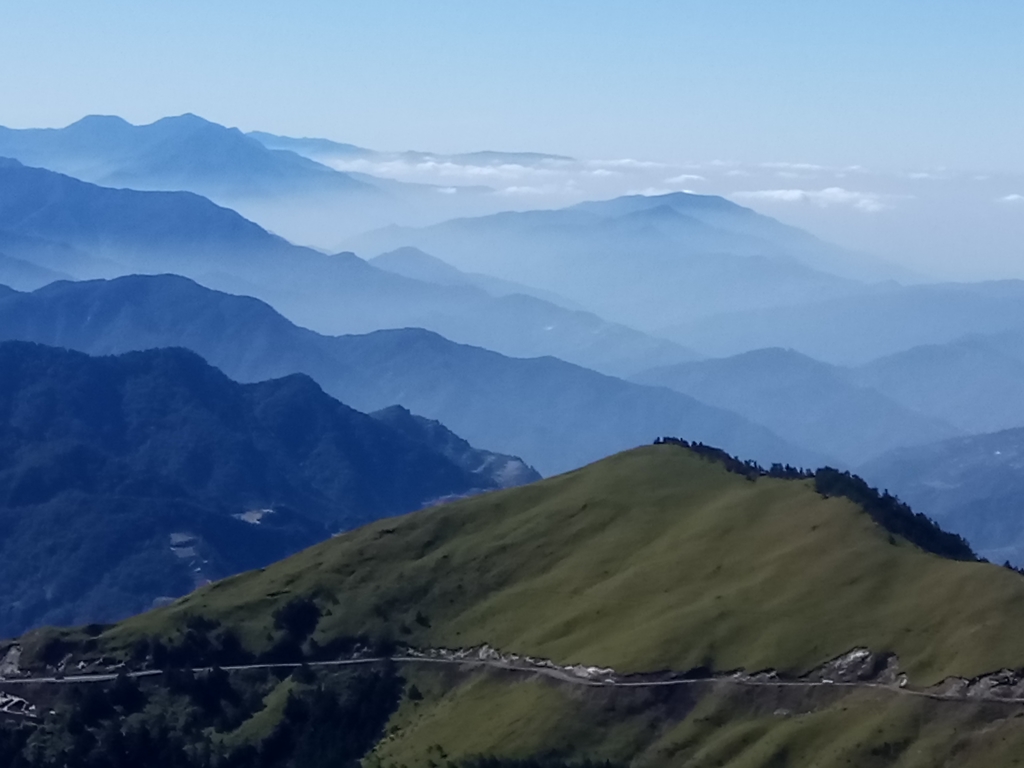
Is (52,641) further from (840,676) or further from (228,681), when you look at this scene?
(840,676)

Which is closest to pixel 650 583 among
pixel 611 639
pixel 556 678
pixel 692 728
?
pixel 611 639

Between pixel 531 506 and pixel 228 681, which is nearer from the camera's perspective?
pixel 228 681

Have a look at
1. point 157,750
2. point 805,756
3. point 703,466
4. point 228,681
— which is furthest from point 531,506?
point 805,756

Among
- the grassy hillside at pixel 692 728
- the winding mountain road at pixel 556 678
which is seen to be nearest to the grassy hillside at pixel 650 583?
the winding mountain road at pixel 556 678

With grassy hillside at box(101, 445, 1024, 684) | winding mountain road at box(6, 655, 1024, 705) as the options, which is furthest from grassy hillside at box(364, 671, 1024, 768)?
grassy hillside at box(101, 445, 1024, 684)

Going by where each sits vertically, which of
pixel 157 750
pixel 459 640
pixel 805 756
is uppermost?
pixel 805 756
